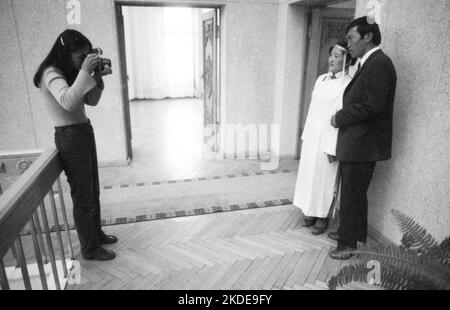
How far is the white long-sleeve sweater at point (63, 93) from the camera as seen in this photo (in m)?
1.76

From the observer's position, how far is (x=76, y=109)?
193 cm

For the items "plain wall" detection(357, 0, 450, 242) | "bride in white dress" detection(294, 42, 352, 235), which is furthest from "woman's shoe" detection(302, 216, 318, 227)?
"plain wall" detection(357, 0, 450, 242)

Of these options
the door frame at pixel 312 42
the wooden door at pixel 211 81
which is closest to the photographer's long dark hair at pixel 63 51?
the wooden door at pixel 211 81

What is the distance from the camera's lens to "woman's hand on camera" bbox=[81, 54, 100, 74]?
1828mm

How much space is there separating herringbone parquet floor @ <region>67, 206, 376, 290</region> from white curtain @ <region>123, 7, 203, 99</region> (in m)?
7.67

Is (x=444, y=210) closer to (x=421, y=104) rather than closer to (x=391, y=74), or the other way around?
(x=421, y=104)

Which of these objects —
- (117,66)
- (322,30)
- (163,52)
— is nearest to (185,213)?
(117,66)

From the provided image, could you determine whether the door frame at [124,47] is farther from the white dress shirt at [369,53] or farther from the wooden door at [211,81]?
the white dress shirt at [369,53]

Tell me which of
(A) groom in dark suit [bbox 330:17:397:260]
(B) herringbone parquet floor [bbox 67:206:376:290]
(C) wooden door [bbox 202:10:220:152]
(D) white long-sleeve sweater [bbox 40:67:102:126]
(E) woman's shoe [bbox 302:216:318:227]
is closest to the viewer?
(D) white long-sleeve sweater [bbox 40:67:102:126]

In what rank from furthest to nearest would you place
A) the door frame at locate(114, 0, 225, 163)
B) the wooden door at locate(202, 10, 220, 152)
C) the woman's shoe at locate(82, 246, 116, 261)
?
1. the wooden door at locate(202, 10, 220, 152)
2. the door frame at locate(114, 0, 225, 163)
3. the woman's shoe at locate(82, 246, 116, 261)

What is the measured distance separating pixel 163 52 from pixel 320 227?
332 inches

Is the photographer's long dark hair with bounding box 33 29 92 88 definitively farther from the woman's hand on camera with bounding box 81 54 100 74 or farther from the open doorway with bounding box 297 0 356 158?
the open doorway with bounding box 297 0 356 158

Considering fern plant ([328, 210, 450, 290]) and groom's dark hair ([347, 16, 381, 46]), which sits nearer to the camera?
fern plant ([328, 210, 450, 290])
